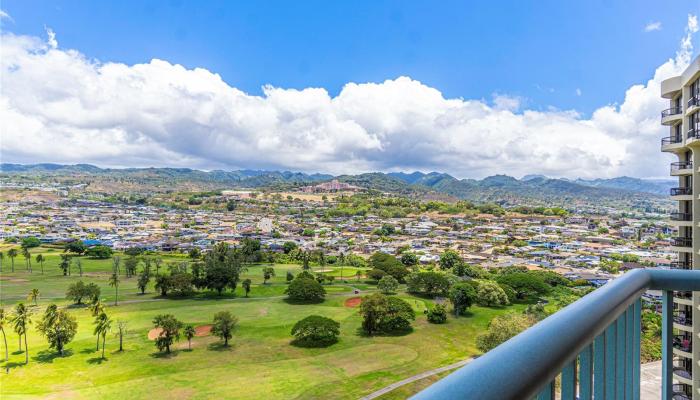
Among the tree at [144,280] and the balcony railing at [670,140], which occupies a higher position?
the balcony railing at [670,140]

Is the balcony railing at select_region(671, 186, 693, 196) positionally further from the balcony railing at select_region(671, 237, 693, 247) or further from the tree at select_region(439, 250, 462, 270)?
the tree at select_region(439, 250, 462, 270)

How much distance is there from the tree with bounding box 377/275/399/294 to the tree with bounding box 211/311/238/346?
10.4m

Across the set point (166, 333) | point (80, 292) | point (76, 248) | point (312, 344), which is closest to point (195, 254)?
point (80, 292)

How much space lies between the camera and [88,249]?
3388 centimetres

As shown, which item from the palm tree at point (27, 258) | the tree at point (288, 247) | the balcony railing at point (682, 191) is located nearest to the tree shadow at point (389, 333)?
the balcony railing at point (682, 191)

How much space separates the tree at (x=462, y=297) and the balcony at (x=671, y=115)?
16641 mm

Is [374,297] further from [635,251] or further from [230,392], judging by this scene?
[635,251]

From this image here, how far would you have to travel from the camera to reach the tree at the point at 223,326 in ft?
65.7

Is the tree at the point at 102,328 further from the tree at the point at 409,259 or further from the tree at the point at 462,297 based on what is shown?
the tree at the point at 409,259

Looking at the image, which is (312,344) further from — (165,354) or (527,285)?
(527,285)

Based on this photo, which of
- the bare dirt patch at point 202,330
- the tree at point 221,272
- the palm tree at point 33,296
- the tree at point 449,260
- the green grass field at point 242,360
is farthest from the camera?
the tree at point 449,260

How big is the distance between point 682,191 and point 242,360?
18.1 meters

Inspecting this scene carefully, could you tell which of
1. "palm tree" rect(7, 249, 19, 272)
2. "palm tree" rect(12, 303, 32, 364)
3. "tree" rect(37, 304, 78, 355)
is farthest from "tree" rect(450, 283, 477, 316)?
"palm tree" rect(7, 249, 19, 272)

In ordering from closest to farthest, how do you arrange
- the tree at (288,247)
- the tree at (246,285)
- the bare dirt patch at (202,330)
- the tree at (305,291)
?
the bare dirt patch at (202,330) < the tree at (305,291) < the tree at (246,285) < the tree at (288,247)
